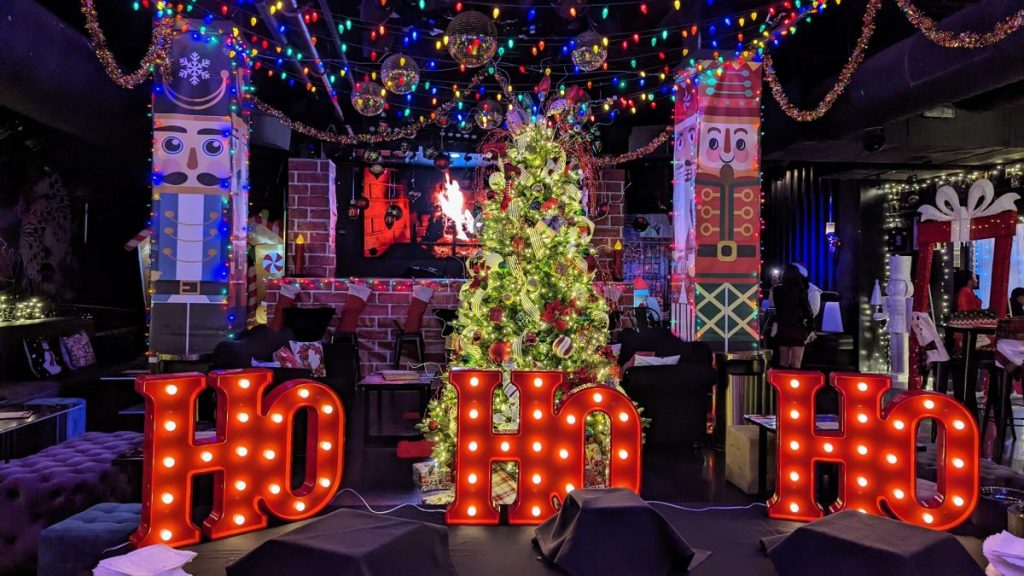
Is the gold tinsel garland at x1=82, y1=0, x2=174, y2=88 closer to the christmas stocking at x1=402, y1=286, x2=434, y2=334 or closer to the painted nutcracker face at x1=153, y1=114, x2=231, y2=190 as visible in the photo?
the painted nutcracker face at x1=153, y1=114, x2=231, y2=190

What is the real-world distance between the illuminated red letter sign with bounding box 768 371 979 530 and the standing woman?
5.48 metres

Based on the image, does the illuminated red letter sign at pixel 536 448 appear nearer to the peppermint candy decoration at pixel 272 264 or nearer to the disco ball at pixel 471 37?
the disco ball at pixel 471 37

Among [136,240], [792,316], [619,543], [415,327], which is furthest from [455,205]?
[619,543]

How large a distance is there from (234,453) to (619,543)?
1.73 m

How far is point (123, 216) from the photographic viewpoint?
31.0ft

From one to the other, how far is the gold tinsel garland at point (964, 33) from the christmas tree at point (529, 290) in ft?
9.04

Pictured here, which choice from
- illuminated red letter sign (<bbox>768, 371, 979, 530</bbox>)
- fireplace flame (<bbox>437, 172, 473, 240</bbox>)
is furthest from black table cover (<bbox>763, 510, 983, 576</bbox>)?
fireplace flame (<bbox>437, 172, 473, 240</bbox>)

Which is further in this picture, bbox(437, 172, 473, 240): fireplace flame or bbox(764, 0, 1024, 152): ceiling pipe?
bbox(437, 172, 473, 240): fireplace flame

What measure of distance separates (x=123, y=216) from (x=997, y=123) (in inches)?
479

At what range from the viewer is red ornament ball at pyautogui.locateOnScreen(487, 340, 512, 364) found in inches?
165

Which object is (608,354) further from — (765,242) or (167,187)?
(765,242)

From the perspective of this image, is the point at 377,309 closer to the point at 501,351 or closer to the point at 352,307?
the point at 352,307

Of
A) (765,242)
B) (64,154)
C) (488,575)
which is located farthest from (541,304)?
(765,242)

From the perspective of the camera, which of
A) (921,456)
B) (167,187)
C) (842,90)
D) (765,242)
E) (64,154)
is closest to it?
(921,456)
